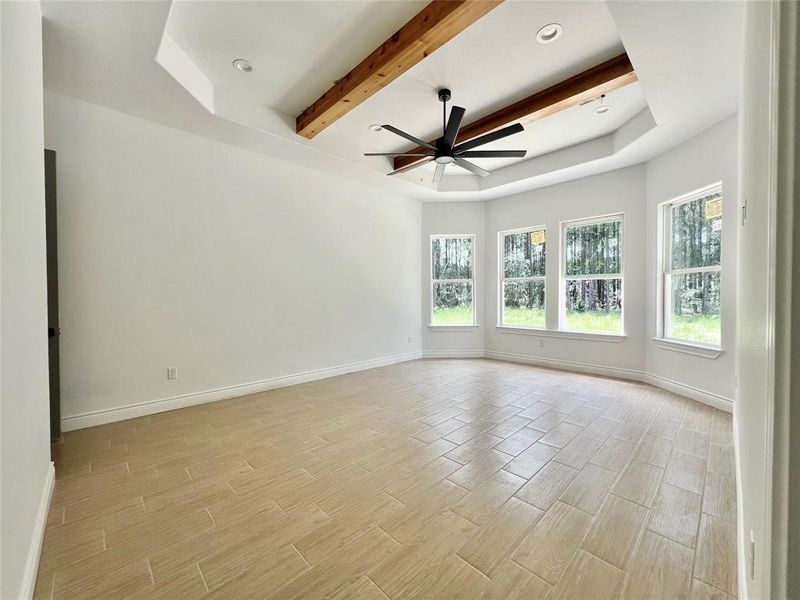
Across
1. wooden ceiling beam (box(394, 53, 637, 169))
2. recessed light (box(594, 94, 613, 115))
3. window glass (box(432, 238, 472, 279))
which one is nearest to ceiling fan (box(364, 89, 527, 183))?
wooden ceiling beam (box(394, 53, 637, 169))

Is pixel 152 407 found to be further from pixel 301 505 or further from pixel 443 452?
pixel 443 452

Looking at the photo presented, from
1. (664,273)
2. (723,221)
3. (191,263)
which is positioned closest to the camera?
(723,221)

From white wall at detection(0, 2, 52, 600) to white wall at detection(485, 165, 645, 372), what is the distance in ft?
18.6

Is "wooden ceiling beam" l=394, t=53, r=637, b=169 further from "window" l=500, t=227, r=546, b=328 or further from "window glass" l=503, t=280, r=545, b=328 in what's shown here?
"window glass" l=503, t=280, r=545, b=328

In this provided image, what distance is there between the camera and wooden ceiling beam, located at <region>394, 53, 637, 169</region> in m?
2.82

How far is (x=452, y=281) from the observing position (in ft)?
20.8

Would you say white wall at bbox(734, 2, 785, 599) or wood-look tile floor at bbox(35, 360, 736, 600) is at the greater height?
white wall at bbox(734, 2, 785, 599)

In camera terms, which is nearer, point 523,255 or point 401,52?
point 401,52

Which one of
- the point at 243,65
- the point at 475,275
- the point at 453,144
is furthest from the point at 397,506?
the point at 475,275

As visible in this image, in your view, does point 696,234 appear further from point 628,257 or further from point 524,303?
point 524,303

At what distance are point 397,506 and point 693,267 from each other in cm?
418

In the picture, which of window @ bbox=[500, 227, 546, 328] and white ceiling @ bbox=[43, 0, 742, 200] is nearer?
white ceiling @ bbox=[43, 0, 742, 200]

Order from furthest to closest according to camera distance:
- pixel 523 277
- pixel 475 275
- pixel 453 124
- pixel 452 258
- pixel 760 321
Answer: pixel 452 258 → pixel 475 275 → pixel 523 277 → pixel 453 124 → pixel 760 321

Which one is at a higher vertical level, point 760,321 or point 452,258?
point 452,258
